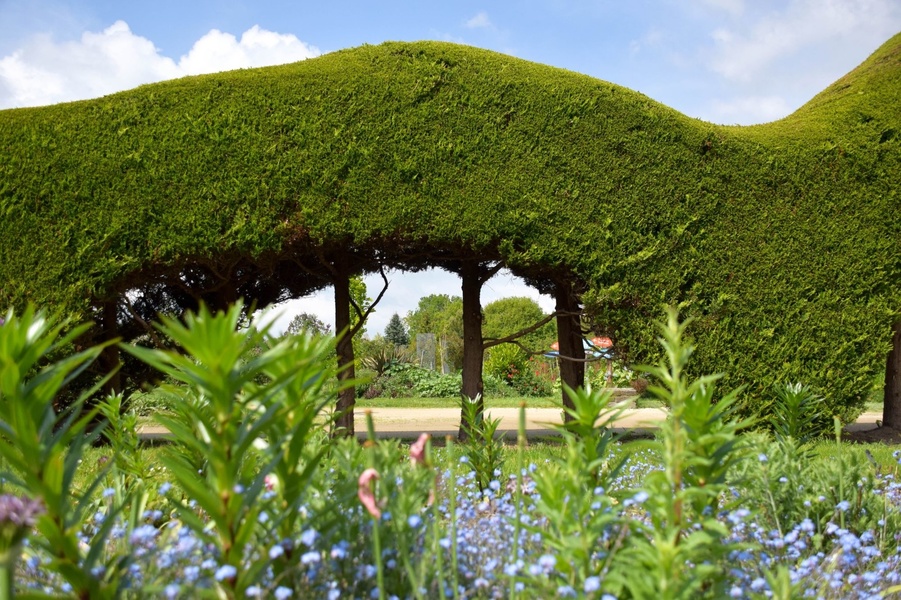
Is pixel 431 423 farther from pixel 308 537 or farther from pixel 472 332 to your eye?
pixel 308 537

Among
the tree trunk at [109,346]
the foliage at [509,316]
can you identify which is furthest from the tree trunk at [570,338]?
the foliage at [509,316]

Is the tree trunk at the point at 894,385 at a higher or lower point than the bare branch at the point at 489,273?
lower

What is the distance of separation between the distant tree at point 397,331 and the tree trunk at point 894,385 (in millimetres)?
35329

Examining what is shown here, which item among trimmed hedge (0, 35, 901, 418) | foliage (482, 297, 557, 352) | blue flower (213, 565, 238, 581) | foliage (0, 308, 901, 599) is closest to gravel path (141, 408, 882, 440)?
trimmed hedge (0, 35, 901, 418)

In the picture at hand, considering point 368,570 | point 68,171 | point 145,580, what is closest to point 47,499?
point 145,580

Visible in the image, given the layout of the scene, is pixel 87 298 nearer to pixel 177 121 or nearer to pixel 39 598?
pixel 177 121

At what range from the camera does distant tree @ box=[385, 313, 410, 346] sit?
4391 centimetres

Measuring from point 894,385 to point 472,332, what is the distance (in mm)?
5521

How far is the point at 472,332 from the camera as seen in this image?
8.32 m

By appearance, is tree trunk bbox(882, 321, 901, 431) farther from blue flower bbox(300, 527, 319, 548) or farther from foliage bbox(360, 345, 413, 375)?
foliage bbox(360, 345, 413, 375)

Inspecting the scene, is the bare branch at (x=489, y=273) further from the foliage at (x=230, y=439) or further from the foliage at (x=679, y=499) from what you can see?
the foliage at (x=230, y=439)

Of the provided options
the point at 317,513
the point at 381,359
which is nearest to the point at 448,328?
the point at 381,359

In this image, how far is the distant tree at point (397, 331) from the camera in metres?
43.9

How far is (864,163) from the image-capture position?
814 cm
